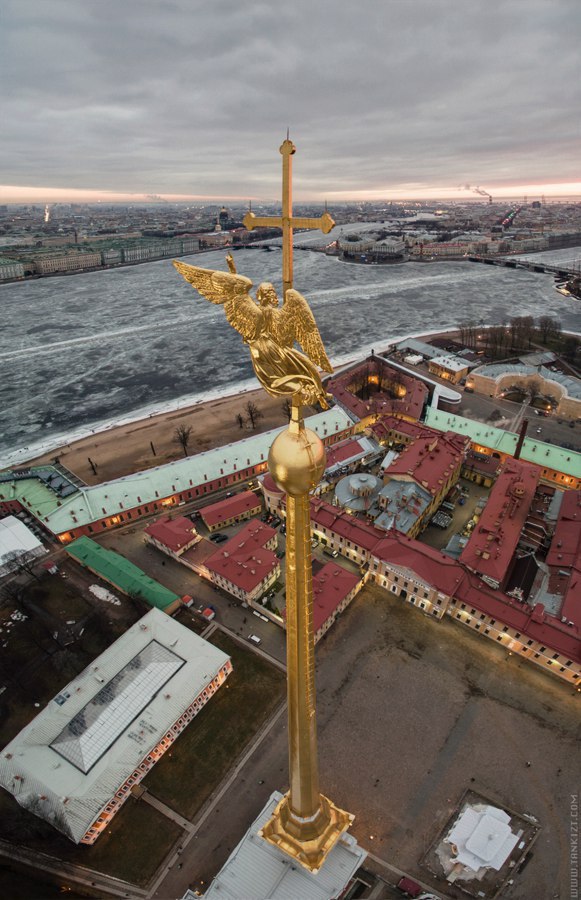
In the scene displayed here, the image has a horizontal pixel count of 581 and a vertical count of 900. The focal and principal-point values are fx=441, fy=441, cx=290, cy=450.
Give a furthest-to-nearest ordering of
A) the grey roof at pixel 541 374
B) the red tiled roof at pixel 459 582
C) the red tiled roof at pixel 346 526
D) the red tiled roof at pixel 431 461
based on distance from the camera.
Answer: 1. the grey roof at pixel 541 374
2. the red tiled roof at pixel 431 461
3. the red tiled roof at pixel 346 526
4. the red tiled roof at pixel 459 582

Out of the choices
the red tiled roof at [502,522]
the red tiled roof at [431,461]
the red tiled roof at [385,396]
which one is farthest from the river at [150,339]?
the red tiled roof at [502,522]

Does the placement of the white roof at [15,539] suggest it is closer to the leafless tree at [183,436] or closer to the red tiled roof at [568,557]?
the leafless tree at [183,436]

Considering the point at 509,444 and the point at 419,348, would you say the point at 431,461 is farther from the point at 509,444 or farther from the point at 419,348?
the point at 419,348

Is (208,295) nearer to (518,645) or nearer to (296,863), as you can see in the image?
(296,863)

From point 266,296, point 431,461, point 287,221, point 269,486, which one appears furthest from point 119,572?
point 287,221

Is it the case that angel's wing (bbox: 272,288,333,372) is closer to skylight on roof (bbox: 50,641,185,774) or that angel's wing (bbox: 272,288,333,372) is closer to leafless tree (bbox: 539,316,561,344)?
skylight on roof (bbox: 50,641,185,774)

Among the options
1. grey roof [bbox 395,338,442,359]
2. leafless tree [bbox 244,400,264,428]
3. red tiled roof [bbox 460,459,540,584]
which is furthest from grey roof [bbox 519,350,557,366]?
leafless tree [bbox 244,400,264,428]

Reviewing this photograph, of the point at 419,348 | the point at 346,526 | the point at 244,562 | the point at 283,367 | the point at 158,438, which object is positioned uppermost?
the point at 283,367
